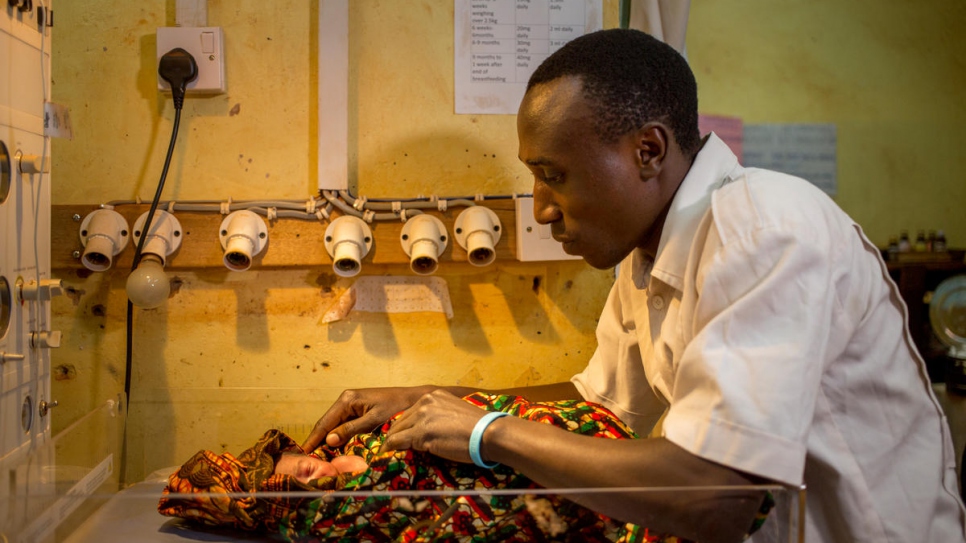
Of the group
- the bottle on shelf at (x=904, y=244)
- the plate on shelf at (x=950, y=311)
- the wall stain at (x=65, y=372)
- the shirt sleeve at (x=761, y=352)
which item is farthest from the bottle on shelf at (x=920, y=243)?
the wall stain at (x=65, y=372)

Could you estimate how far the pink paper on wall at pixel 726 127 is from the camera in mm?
2178

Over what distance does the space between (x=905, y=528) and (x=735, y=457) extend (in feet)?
1.12

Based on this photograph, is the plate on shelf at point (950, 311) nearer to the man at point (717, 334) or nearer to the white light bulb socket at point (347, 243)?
the man at point (717, 334)

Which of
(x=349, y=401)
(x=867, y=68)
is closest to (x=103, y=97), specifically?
(x=349, y=401)

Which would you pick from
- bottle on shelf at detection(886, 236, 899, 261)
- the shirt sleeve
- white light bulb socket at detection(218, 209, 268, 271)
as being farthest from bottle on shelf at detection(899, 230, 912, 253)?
white light bulb socket at detection(218, 209, 268, 271)

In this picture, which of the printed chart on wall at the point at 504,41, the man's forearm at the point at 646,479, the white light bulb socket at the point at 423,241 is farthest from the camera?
the printed chart on wall at the point at 504,41

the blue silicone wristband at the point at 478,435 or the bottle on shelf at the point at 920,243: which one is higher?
the bottle on shelf at the point at 920,243

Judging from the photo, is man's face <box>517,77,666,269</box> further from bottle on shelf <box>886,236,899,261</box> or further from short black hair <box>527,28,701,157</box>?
bottle on shelf <box>886,236,899,261</box>

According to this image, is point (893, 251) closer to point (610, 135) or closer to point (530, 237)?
point (530, 237)

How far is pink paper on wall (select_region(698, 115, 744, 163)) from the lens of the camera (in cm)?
218

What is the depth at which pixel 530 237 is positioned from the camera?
5.46 ft

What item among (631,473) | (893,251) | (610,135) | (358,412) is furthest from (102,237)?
(893,251)

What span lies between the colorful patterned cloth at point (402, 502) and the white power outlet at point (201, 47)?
805mm

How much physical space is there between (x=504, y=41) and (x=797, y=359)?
1128 millimetres
